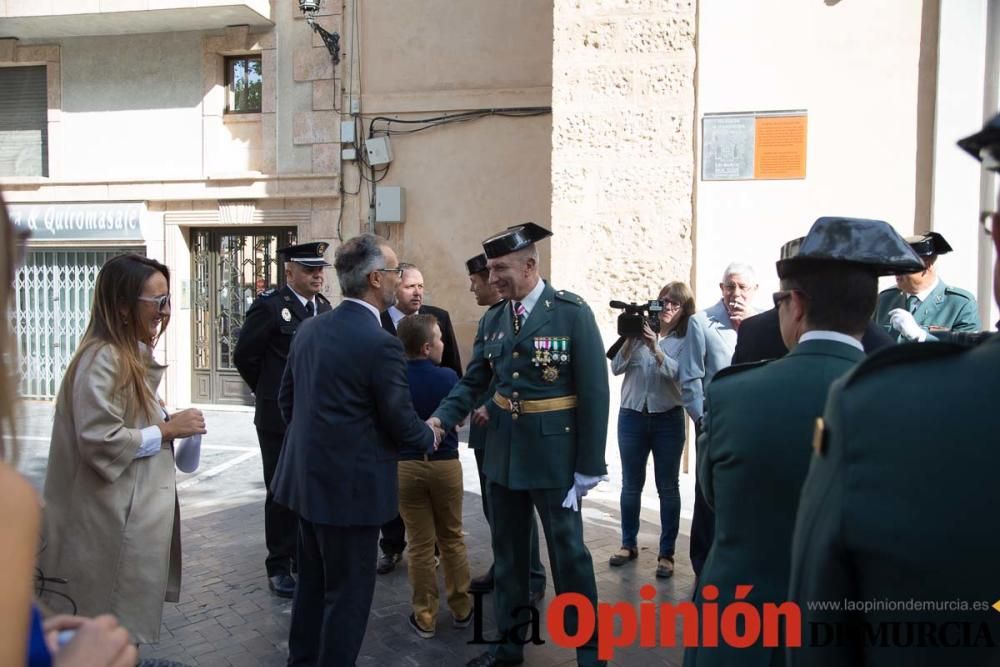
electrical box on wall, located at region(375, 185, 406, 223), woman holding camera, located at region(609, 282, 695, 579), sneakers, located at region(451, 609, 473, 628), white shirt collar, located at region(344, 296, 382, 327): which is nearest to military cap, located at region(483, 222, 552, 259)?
white shirt collar, located at region(344, 296, 382, 327)

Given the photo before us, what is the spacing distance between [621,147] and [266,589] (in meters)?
4.96

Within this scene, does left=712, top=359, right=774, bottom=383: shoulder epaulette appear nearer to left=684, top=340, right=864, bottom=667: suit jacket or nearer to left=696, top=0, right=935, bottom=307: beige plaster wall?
left=684, top=340, right=864, bottom=667: suit jacket

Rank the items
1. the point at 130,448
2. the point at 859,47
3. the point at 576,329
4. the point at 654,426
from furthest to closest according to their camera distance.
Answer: the point at 859,47 < the point at 654,426 < the point at 576,329 < the point at 130,448

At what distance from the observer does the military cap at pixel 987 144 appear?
43.1 inches

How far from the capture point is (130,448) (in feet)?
9.11

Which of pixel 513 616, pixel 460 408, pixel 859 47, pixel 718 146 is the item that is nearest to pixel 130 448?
pixel 460 408

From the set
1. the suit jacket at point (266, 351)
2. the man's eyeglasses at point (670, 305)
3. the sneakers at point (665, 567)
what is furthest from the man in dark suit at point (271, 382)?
the man's eyeglasses at point (670, 305)

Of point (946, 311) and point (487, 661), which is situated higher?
point (946, 311)

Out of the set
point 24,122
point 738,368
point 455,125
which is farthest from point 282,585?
point 24,122

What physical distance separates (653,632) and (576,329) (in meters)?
1.58

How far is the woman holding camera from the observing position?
469 cm

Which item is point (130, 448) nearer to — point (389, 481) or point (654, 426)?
point (389, 481)

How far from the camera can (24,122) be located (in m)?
12.0

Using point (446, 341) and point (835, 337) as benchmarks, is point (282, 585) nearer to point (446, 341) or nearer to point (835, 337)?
point (446, 341)
